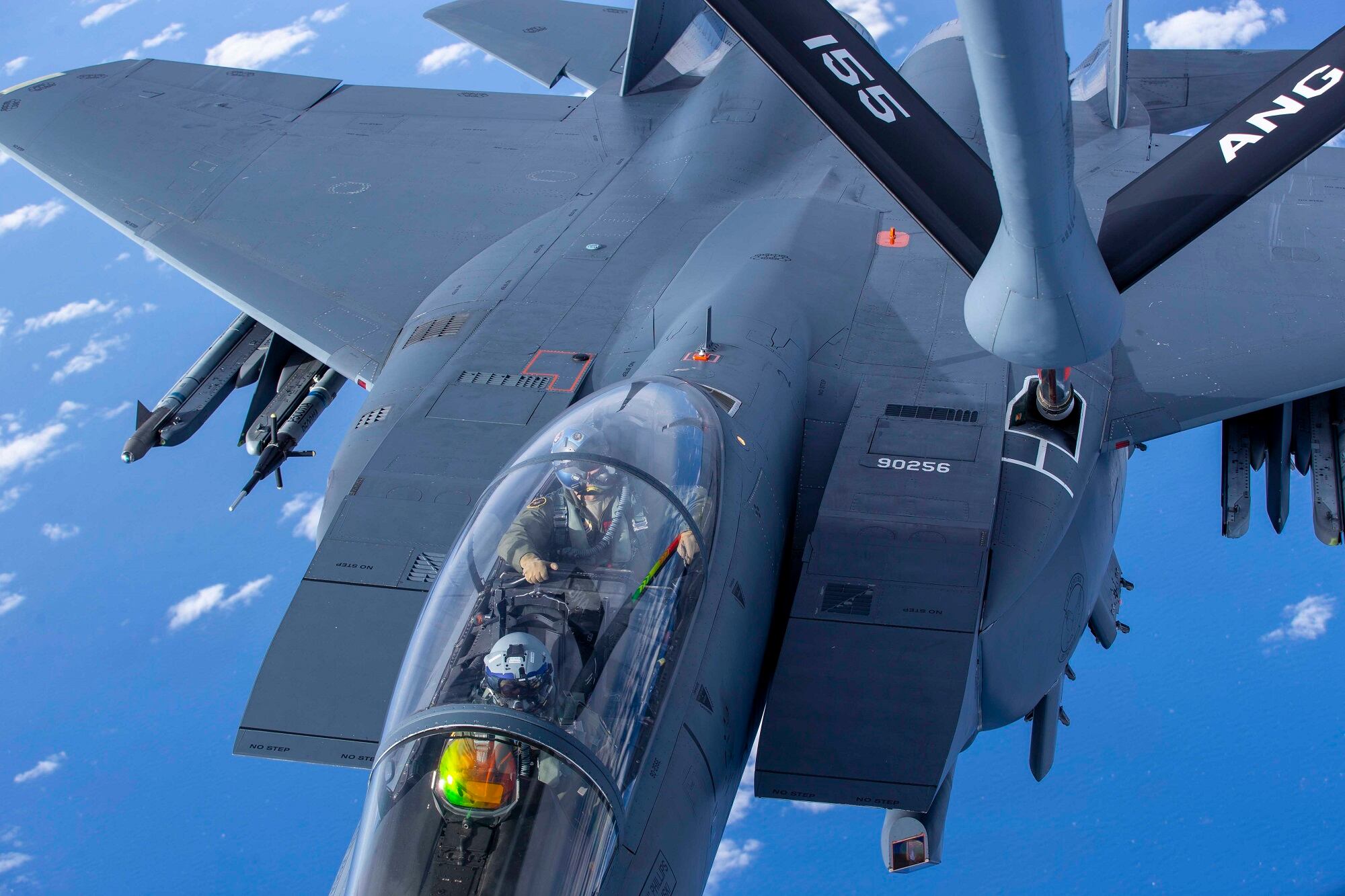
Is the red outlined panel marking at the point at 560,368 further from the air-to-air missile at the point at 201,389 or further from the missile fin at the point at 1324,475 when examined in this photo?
the missile fin at the point at 1324,475

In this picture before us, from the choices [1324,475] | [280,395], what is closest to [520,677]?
[280,395]

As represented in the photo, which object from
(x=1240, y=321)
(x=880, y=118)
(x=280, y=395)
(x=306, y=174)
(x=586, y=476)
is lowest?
(x=1240, y=321)

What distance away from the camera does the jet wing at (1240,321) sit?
7695mm

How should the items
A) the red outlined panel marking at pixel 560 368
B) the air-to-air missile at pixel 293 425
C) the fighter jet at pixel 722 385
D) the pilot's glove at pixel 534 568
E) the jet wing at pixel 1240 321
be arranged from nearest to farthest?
the fighter jet at pixel 722 385, the pilot's glove at pixel 534 568, the red outlined panel marking at pixel 560 368, the jet wing at pixel 1240 321, the air-to-air missile at pixel 293 425

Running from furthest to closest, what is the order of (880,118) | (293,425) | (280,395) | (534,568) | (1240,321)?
(280,395) → (293,425) → (1240,321) → (880,118) → (534,568)

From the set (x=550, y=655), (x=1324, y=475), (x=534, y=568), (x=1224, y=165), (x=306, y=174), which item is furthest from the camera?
(x=306, y=174)

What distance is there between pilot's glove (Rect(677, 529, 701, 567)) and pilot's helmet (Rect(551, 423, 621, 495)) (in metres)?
0.37

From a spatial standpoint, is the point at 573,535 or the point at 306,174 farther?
the point at 306,174

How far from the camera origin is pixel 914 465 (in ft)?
21.8

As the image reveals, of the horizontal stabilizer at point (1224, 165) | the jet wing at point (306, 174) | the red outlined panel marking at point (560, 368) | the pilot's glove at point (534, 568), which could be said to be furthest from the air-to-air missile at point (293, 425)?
the horizontal stabilizer at point (1224, 165)

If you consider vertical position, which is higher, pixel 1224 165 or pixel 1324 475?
pixel 1224 165

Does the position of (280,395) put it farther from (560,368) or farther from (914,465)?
(914,465)

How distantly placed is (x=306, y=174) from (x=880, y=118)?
21.2 ft

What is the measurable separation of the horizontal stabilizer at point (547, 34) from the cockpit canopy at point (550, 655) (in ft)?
26.4
